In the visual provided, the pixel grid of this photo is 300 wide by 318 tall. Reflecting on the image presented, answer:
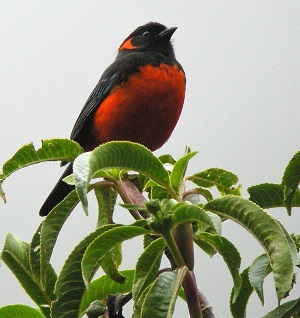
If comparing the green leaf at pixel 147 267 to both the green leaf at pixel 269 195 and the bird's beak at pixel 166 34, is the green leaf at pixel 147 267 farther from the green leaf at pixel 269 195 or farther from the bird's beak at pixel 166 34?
the bird's beak at pixel 166 34

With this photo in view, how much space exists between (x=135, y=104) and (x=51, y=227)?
3.65 ft

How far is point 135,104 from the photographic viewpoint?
171 cm

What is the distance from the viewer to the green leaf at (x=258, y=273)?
21.3 inches

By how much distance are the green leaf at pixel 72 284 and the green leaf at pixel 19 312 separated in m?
0.11

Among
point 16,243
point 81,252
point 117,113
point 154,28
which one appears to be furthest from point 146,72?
point 81,252

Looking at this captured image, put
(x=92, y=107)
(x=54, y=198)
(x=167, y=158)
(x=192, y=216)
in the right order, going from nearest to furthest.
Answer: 1. (x=192, y=216)
2. (x=167, y=158)
3. (x=54, y=198)
4. (x=92, y=107)

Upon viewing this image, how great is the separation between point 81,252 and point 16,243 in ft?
0.56

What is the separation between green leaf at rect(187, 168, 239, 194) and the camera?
0.66 metres

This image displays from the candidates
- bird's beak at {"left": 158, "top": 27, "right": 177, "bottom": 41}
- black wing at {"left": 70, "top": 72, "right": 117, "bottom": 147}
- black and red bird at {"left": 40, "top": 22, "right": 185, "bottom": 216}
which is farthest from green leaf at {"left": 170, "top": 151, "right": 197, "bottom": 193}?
bird's beak at {"left": 158, "top": 27, "right": 177, "bottom": 41}

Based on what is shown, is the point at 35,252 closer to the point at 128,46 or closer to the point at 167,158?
the point at 167,158

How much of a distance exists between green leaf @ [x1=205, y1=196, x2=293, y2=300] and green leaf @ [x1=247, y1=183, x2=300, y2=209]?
0.33 feet

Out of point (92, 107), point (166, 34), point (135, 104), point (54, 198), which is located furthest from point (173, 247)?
point (166, 34)

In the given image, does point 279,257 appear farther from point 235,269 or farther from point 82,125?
point 82,125

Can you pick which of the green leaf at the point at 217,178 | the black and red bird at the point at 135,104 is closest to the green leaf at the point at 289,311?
the green leaf at the point at 217,178
